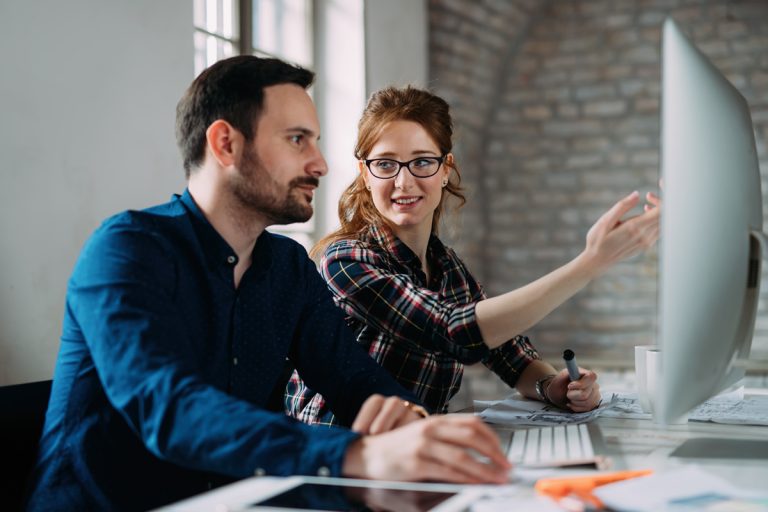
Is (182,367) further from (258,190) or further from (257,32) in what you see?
(257,32)

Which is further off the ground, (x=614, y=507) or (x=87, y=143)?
(x=87, y=143)

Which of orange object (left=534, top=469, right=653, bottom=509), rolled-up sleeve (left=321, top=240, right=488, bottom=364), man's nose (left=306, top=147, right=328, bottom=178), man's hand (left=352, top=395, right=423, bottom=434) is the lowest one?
orange object (left=534, top=469, right=653, bottom=509)

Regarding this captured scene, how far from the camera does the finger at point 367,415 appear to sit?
3.28 feet

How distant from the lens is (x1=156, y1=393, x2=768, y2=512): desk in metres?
0.81

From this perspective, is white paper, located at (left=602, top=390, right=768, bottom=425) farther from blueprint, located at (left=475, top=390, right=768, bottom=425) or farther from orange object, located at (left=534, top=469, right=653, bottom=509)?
orange object, located at (left=534, top=469, right=653, bottom=509)

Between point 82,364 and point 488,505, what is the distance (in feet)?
2.03

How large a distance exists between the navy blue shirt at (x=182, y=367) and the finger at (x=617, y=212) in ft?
1.33

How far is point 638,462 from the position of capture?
109cm

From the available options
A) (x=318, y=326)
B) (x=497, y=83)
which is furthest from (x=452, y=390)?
(x=497, y=83)

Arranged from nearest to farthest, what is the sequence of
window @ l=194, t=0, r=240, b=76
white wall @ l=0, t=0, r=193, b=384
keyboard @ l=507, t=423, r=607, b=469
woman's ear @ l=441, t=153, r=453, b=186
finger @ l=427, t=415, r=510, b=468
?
finger @ l=427, t=415, r=510, b=468, keyboard @ l=507, t=423, r=607, b=469, white wall @ l=0, t=0, r=193, b=384, woman's ear @ l=441, t=153, r=453, b=186, window @ l=194, t=0, r=240, b=76

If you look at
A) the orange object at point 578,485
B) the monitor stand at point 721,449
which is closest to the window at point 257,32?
the monitor stand at point 721,449

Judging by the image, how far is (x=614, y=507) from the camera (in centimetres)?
79

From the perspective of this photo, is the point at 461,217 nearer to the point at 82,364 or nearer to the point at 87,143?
the point at 87,143

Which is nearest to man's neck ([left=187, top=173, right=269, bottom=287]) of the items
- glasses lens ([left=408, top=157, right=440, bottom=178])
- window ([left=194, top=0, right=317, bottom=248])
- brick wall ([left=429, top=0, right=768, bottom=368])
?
glasses lens ([left=408, top=157, right=440, bottom=178])
